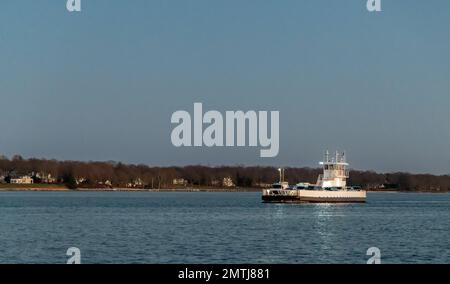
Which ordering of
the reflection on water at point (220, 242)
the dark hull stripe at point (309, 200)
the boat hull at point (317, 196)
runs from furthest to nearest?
the boat hull at point (317, 196) → the dark hull stripe at point (309, 200) → the reflection on water at point (220, 242)

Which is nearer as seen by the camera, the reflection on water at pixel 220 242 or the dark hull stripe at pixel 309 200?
the reflection on water at pixel 220 242

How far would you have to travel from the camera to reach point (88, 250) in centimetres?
6450

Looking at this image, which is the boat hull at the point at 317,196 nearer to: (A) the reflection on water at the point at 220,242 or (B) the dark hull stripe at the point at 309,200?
(B) the dark hull stripe at the point at 309,200

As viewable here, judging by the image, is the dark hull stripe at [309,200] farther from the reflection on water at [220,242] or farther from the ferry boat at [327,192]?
the reflection on water at [220,242]

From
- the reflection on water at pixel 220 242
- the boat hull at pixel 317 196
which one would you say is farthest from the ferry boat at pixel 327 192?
the reflection on water at pixel 220 242

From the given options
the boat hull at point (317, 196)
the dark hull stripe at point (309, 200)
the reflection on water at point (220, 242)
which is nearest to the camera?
the reflection on water at point (220, 242)

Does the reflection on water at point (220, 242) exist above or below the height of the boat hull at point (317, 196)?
below

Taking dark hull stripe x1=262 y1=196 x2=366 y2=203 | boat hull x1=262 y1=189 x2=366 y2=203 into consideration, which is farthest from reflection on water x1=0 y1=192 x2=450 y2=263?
boat hull x1=262 y1=189 x2=366 y2=203

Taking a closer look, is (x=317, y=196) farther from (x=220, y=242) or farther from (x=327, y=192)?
(x=220, y=242)

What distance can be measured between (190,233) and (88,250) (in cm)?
1858

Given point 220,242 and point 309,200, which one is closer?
point 220,242

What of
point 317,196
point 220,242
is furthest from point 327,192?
point 220,242
